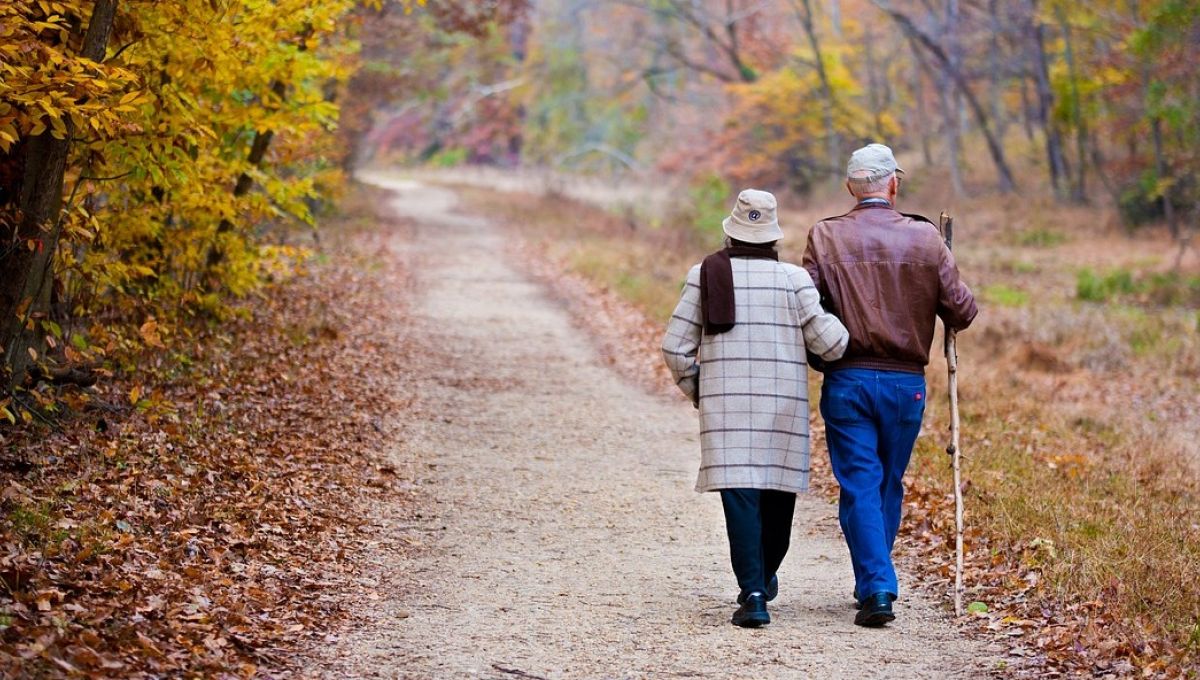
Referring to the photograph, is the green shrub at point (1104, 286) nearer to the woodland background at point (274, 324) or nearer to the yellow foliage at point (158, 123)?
the woodland background at point (274, 324)

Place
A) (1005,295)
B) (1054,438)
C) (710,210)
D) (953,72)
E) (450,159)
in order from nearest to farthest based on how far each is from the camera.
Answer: (1054,438) < (1005,295) < (710,210) < (953,72) < (450,159)

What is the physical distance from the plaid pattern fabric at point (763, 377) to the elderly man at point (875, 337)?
149 millimetres

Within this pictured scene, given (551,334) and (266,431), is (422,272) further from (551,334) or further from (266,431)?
(266,431)

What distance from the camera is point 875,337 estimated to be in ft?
18.7

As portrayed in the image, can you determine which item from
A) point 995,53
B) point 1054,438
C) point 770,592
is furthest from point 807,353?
point 995,53

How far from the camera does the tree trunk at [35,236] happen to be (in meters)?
7.24

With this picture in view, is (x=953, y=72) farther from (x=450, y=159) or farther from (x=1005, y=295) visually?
(x=450, y=159)

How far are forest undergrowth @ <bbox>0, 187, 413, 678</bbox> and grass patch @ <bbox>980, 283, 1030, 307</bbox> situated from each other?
13.4 metres

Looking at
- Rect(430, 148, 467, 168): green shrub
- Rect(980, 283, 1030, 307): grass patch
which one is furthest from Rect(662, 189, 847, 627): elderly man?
Rect(430, 148, 467, 168): green shrub

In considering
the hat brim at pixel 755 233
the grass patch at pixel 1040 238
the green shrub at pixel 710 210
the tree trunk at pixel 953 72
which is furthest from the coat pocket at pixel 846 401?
the tree trunk at pixel 953 72

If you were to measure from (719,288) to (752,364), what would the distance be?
375 mm

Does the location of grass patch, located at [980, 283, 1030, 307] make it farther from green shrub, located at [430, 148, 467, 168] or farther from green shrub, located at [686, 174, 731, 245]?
green shrub, located at [430, 148, 467, 168]

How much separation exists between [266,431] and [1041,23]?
1112 inches

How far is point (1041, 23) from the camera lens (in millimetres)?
32438
